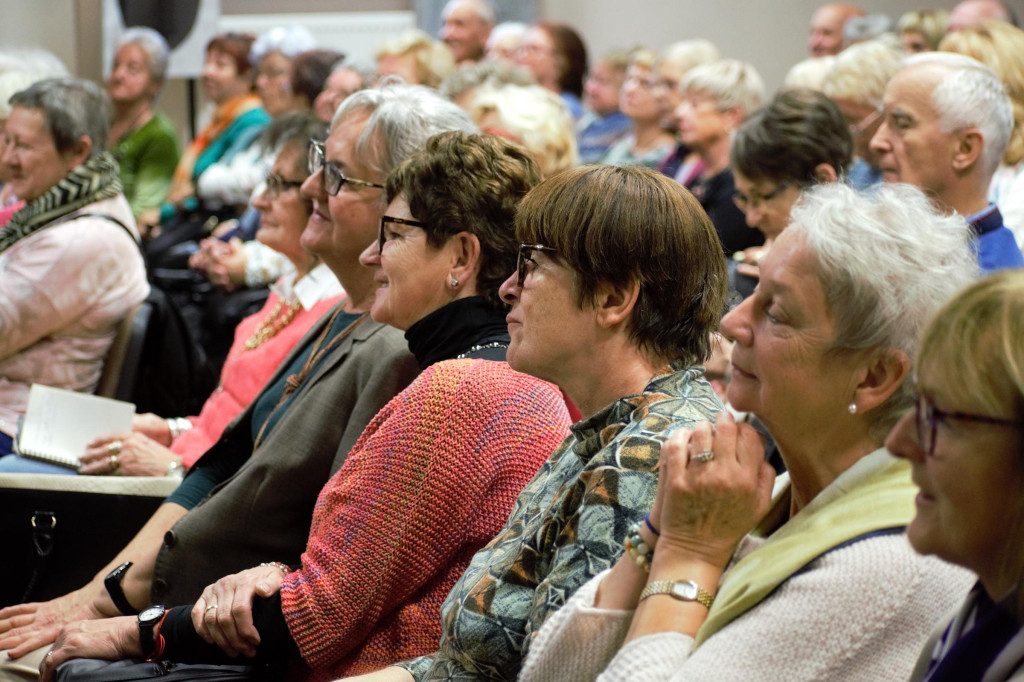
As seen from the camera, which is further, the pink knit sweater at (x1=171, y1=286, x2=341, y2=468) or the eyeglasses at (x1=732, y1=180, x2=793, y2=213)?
the eyeglasses at (x1=732, y1=180, x2=793, y2=213)

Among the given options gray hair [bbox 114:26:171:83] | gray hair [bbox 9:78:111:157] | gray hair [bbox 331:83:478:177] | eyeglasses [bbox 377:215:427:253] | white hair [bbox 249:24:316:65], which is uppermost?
gray hair [bbox 331:83:478:177]

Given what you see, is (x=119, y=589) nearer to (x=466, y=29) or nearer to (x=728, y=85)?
(x=728, y=85)

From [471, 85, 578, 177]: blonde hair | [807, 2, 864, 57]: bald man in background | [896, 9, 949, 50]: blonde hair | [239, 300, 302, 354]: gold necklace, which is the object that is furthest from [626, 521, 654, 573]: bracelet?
[807, 2, 864, 57]: bald man in background

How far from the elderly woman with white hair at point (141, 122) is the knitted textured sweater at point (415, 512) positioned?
5428mm

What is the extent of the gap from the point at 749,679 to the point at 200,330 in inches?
146

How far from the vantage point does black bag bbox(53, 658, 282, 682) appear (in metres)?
1.86

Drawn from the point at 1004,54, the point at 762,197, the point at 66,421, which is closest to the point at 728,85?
the point at 1004,54

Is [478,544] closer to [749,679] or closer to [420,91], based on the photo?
[749,679]

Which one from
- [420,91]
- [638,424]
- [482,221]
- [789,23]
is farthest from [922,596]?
[789,23]

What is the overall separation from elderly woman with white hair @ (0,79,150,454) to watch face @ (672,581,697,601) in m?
2.67

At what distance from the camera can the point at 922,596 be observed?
1223 millimetres

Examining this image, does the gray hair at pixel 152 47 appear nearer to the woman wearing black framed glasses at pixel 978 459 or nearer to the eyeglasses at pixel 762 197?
the eyeglasses at pixel 762 197

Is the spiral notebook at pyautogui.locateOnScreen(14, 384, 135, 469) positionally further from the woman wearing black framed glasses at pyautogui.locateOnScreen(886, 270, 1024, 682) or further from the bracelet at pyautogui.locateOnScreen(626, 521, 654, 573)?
the woman wearing black framed glasses at pyautogui.locateOnScreen(886, 270, 1024, 682)

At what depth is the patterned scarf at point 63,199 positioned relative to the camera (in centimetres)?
368
